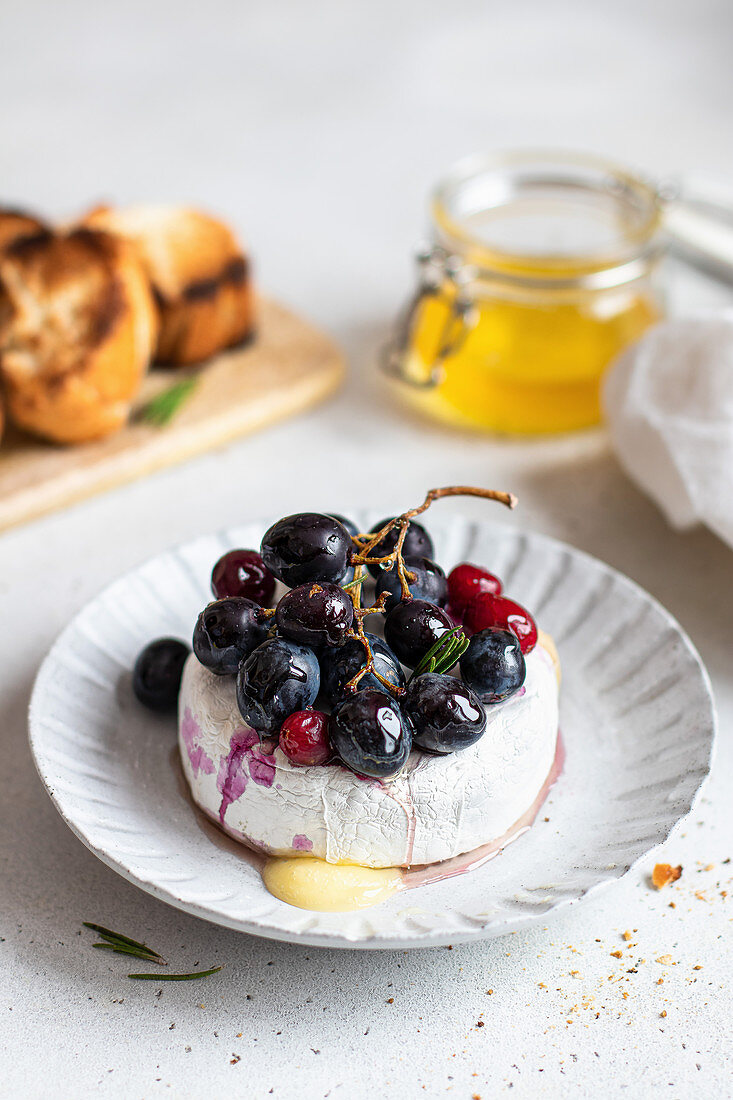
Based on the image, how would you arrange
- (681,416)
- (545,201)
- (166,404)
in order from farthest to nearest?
(545,201)
(166,404)
(681,416)

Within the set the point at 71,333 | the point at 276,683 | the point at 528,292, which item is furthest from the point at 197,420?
the point at 276,683

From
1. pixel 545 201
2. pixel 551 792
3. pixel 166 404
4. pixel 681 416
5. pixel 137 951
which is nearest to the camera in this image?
pixel 137 951

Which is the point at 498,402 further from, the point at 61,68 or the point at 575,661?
the point at 61,68

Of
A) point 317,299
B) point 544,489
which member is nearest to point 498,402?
point 544,489

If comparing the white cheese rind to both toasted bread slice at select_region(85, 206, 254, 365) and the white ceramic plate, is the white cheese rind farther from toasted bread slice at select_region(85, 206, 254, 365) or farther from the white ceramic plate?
toasted bread slice at select_region(85, 206, 254, 365)

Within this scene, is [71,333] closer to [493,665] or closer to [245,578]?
[245,578]

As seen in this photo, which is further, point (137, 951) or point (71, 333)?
point (71, 333)

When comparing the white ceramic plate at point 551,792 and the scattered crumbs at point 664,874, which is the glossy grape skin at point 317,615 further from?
the scattered crumbs at point 664,874
